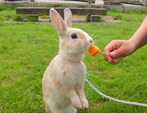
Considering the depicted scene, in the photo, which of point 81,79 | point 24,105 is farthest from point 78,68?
point 24,105

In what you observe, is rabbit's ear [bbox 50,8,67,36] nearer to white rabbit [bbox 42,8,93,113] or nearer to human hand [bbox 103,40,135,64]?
white rabbit [bbox 42,8,93,113]

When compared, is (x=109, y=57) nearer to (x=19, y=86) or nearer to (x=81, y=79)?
(x=81, y=79)

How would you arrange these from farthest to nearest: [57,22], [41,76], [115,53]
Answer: [41,76], [115,53], [57,22]

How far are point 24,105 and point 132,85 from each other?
5.37ft

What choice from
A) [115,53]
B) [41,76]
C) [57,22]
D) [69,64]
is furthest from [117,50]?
[41,76]

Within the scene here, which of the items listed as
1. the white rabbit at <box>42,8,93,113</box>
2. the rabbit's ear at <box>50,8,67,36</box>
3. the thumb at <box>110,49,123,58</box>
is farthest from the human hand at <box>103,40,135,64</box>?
the rabbit's ear at <box>50,8,67,36</box>

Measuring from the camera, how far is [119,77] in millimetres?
3045

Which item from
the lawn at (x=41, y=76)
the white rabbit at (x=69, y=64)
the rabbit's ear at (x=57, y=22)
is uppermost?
the rabbit's ear at (x=57, y=22)

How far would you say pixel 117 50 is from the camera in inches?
81.2

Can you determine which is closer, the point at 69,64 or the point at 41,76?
the point at 69,64

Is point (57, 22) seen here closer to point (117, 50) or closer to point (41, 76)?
point (117, 50)

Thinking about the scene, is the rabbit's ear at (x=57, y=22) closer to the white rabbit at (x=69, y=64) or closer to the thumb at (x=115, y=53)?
the white rabbit at (x=69, y=64)

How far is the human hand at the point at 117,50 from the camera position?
6.77 ft

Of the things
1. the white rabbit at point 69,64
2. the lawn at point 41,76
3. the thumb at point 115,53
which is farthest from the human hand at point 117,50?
the white rabbit at point 69,64
